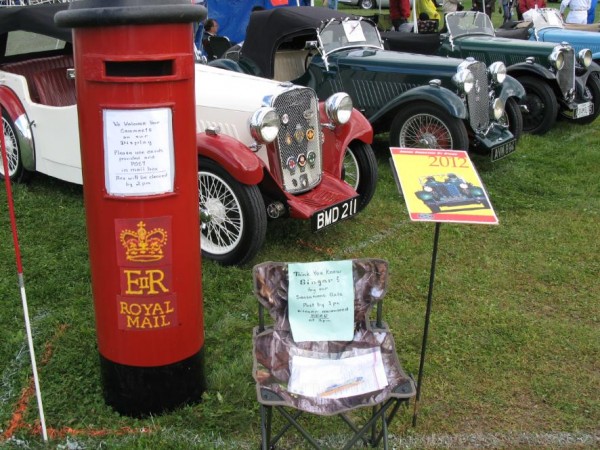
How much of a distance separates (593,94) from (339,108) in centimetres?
558

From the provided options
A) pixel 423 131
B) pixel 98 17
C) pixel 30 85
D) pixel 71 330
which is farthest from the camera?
pixel 423 131

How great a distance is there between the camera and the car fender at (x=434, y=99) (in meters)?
6.40

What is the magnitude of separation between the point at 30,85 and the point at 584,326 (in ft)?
17.1

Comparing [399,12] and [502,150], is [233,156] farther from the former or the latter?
[399,12]

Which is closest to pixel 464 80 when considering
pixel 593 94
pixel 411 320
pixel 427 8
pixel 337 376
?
pixel 593 94

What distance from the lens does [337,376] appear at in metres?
2.65

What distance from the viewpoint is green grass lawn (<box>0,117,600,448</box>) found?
9.91ft

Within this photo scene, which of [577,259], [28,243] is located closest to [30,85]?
[28,243]

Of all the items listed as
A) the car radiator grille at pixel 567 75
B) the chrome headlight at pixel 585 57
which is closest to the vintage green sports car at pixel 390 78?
the car radiator grille at pixel 567 75

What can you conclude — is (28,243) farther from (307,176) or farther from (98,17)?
(98,17)

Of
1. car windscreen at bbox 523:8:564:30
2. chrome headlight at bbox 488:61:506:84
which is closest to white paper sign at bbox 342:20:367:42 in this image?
chrome headlight at bbox 488:61:506:84

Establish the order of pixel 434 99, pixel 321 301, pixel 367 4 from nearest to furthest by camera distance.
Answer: pixel 321 301 → pixel 434 99 → pixel 367 4

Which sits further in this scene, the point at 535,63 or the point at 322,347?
the point at 535,63

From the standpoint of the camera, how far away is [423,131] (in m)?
6.77
